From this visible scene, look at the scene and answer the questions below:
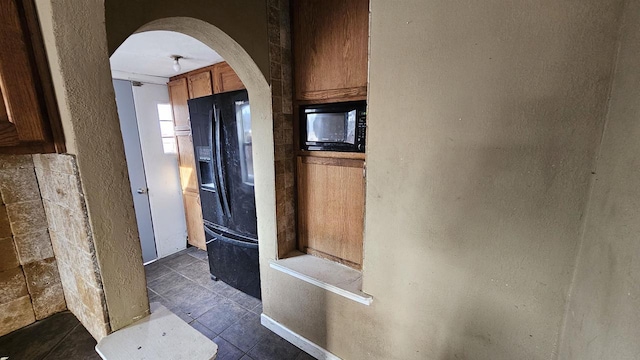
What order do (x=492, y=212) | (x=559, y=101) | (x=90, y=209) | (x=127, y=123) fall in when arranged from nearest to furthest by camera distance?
1. (x=90, y=209)
2. (x=559, y=101)
3. (x=492, y=212)
4. (x=127, y=123)

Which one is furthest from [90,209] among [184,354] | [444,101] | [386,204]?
[444,101]

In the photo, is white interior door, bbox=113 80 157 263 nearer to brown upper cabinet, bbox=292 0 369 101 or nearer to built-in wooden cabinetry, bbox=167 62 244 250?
built-in wooden cabinetry, bbox=167 62 244 250

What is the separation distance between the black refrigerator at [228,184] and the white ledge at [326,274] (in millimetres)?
490

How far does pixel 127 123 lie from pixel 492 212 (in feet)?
11.4

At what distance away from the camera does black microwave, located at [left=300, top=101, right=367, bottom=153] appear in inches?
60.1

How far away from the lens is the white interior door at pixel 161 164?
2959 mm

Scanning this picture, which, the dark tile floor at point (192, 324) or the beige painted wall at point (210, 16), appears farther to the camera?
the beige painted wall at point (210, 16)

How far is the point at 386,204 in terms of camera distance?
123 centimetres

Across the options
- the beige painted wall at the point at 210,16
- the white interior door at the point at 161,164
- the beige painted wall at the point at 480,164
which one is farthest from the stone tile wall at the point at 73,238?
the white interior door at the point at 161,164

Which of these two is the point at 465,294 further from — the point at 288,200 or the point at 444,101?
the point at 288,200

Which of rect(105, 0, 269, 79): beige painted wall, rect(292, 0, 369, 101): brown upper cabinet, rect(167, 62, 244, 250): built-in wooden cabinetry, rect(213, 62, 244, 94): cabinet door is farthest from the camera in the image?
rect(167, 62, 244, 250): built-in wooden cabinetry

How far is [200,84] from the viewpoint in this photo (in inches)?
110

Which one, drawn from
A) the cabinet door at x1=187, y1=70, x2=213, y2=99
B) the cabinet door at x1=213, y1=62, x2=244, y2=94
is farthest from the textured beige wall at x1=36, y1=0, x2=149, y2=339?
the cabinet door at x1=187, y1=70, x2=213, y2=99

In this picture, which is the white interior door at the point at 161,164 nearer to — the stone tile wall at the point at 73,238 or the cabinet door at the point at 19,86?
the stone tile wall at the point at 73,238
